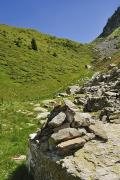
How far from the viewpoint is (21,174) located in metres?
16.0

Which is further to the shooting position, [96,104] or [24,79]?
[24,79]

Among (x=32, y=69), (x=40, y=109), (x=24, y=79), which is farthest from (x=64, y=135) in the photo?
(x=32, y=69)

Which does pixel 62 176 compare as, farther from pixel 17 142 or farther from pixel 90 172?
pixel 17 142

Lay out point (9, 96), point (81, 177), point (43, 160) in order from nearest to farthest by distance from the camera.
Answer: point (81, 177) < point (43, 160) < point (9, 96)

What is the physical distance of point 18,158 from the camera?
1842cm

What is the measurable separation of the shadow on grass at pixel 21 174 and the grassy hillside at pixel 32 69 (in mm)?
35133

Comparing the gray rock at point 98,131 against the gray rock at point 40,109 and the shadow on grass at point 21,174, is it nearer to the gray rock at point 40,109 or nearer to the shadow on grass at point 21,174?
the shadow on grass at point 21,174

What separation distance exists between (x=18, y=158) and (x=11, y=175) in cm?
244

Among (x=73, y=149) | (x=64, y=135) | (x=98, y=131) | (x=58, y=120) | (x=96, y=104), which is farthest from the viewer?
(x=96, y=104)

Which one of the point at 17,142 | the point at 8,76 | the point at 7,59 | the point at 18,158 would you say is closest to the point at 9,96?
the point at 8,76

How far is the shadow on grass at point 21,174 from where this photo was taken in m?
15.7

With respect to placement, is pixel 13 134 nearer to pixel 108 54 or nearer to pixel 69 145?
pixel 69 145

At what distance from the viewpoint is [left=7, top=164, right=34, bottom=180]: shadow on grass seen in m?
15.7

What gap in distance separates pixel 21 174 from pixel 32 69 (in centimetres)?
6640
